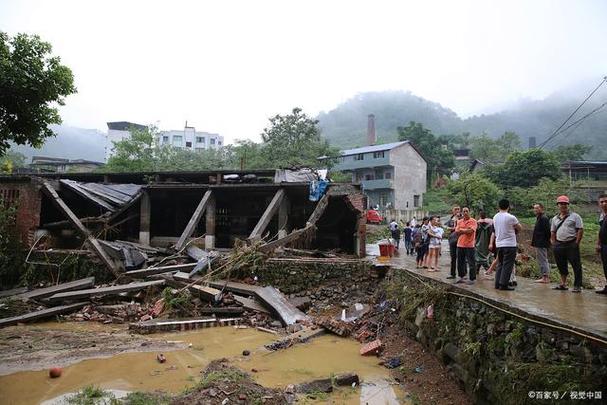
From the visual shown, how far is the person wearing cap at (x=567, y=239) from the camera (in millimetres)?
6066

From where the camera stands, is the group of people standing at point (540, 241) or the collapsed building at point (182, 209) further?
the collapsed building at point (182, 209)

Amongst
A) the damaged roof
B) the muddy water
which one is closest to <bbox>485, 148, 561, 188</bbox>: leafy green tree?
the damaged roof

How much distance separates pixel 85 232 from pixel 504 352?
13106 mm

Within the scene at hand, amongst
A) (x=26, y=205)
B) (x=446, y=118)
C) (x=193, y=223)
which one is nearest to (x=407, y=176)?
(x=193, y=223)

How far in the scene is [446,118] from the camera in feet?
359

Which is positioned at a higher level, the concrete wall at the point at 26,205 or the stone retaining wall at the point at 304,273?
the concrete wall at the point at 26,205

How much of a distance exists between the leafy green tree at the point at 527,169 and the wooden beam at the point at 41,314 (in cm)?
3286

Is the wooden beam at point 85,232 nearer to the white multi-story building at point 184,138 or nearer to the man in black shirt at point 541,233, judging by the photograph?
the man in black shirt at point 541,233

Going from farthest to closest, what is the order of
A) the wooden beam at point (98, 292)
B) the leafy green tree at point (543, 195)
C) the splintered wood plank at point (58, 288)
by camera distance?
the leafy green tree at point (543, 195), the splintered wood plank at point (58, 288), the wooden beam at point (98, 292)

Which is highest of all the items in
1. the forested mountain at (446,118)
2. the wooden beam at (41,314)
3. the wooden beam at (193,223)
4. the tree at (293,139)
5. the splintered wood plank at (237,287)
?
the forested mountain at (446,118)

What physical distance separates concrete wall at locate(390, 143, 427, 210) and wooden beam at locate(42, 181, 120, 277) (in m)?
31.1

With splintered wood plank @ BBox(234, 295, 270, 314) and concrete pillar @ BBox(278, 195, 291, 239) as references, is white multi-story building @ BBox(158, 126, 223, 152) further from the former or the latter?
splintered wood plank @ BBox(234, 295, 270, 314)

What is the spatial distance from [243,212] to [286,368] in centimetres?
1029

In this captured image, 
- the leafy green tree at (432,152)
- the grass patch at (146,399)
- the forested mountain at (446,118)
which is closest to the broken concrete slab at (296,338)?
the grass patch at (146,399)
